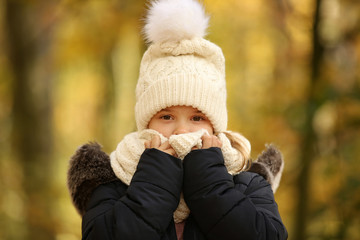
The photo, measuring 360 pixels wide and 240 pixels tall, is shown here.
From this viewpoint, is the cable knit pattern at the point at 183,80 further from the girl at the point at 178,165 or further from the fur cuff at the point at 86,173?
the fur cuff at the point at 86,173

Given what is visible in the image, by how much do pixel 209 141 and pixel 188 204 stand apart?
1.06 feet

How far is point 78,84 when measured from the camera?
44.5 ft

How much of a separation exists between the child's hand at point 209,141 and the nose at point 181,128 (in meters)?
0.09

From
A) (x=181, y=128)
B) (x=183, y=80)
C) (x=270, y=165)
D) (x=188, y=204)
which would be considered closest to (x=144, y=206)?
(x=188, y=204)

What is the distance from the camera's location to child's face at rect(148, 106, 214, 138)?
2096 millimetres

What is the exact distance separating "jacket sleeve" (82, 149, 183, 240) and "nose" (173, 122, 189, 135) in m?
0.14

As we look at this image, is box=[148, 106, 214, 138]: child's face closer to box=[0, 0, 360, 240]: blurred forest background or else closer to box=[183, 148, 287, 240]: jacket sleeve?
box=[183, 148, 287, 240]: jacket sleeve

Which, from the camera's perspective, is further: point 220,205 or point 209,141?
point 209,141

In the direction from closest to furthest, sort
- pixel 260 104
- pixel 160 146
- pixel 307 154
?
pixel 160 146 < pixel 307 154 < pixel 260 104

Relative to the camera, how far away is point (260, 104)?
5230mm

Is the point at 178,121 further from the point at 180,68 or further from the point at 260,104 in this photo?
the point at 260,104

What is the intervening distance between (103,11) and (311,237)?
4.54 meters

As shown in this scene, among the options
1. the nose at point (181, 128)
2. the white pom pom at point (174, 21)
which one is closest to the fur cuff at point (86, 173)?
the nose at point (181, 128)

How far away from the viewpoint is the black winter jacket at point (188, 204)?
1823mm
